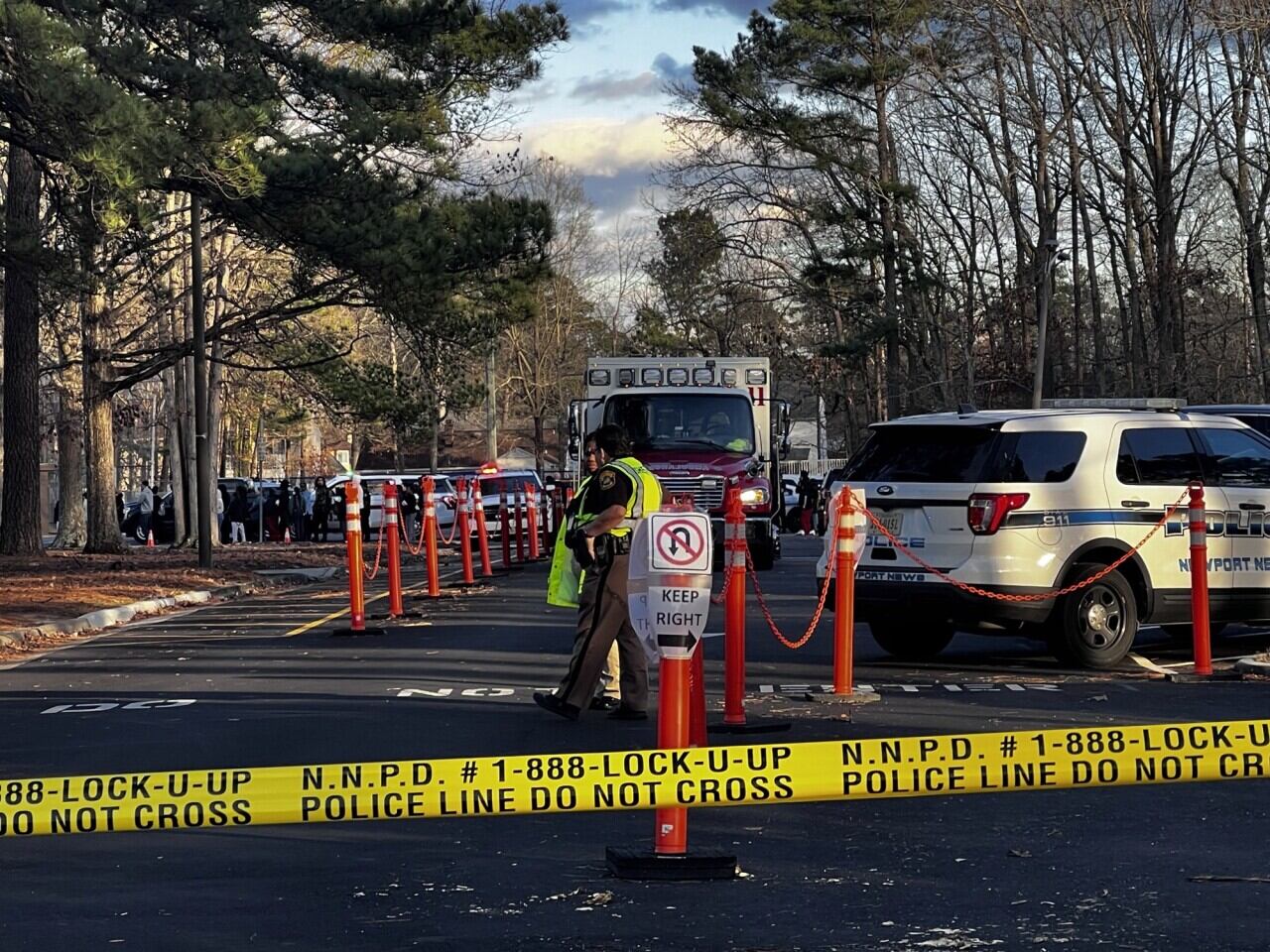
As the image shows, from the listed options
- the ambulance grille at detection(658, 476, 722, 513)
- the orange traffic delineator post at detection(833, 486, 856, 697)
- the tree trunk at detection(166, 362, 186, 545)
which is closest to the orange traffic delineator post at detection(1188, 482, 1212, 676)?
the orange traffic delineator post at detection(833, 486, 856, 697)

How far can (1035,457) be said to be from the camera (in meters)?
13.9

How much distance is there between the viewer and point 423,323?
31703 mm

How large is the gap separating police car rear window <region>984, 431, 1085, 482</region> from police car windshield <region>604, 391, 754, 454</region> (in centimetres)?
1245

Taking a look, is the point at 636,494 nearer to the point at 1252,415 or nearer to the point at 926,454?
the point at 926,454

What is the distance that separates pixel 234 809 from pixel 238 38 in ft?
70.5

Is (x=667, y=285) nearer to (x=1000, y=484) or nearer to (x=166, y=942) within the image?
(x=1000, y=484)

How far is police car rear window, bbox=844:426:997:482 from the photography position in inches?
547

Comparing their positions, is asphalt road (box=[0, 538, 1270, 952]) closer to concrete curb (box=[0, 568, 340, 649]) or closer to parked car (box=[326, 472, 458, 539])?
concrete curb (box=[0, 568, 340, 649])

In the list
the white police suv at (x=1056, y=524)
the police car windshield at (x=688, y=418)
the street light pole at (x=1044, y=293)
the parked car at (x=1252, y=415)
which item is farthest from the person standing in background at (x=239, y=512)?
the white police suv at (x=1056, y=524)

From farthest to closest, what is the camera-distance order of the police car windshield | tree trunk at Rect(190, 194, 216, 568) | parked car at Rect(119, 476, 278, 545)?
parked car at Rect(119, 476, 278, 545) < tree trunk at Rect(190, 194, 216, 568) < the police car windshield

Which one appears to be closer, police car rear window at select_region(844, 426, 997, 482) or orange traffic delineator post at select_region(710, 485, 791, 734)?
orange traffic delineator post at select_region(710, 485, 791, 734)

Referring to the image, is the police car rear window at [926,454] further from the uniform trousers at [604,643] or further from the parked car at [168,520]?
the parked car at [168,520]

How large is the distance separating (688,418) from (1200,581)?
1357cm

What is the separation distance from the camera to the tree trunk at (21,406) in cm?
3128
